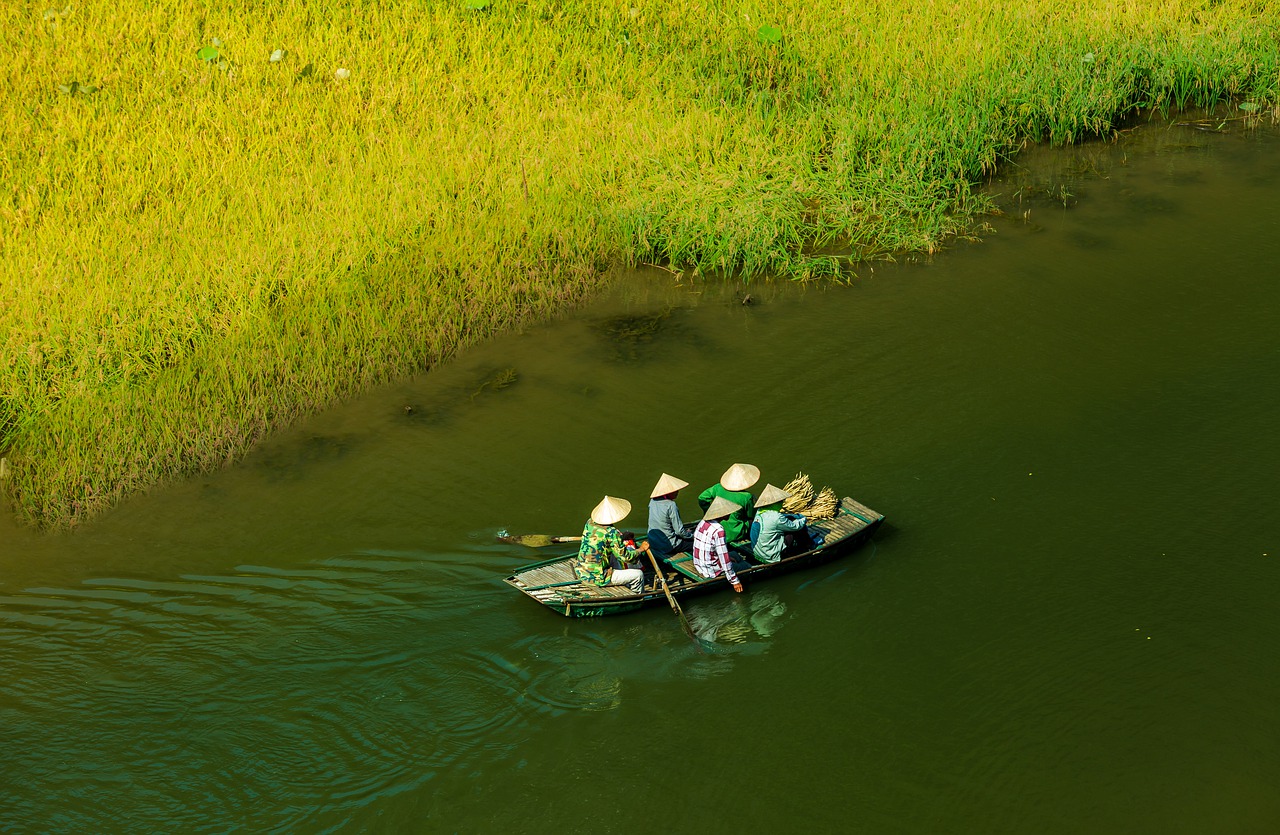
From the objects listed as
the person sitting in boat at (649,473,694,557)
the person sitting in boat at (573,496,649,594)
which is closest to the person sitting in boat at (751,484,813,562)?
the person sitting in boat at (649,473,694,557)

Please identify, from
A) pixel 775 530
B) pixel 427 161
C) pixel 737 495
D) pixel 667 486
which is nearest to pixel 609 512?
pixel 667 486

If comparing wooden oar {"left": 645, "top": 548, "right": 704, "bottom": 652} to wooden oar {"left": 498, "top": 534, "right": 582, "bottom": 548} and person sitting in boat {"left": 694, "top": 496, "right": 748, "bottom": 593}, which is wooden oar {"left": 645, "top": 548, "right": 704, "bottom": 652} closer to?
person sitting in boat {"left": 694, "top": 496, "right": 748, "bottom": 593}

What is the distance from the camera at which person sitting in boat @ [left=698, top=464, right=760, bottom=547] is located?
823 centimetres

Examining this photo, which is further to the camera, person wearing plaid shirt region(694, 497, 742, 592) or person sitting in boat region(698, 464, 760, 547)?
person sitting in boat region(698, 464, 760, 547)

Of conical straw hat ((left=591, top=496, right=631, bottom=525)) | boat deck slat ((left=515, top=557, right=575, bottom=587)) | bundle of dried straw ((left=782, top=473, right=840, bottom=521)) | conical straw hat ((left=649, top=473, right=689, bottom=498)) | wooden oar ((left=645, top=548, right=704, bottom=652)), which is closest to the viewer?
wooden oar ((left=645, top=548, right=704, bottom=652))

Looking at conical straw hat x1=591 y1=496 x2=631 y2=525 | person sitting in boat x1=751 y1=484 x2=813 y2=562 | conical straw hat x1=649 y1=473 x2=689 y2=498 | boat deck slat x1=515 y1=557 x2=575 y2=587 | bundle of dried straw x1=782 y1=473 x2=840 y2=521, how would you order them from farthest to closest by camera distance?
bundle of dried straw x1=782 y1=473 x2=840 y2=521
conical straw hat x1=649 y1=473 x2=689 y2=498
person sitting in boat x1=751 y1=484 x2=813 y2=562
boat deck slat x1=515 y1=557 x2=575 y2=587
conical straw hat x1=591 y1=496 x2=631 y2=525

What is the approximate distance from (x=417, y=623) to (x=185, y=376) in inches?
143

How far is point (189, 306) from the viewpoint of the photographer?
34.5 ft

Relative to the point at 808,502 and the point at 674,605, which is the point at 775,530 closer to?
the point at 808,502

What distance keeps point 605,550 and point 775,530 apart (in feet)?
3.73

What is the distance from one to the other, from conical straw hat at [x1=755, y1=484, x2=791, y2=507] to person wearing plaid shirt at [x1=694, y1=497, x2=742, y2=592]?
1.06 feet

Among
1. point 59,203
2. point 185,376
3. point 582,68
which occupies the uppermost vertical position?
point 582,68

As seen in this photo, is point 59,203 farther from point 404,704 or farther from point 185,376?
point 404,704

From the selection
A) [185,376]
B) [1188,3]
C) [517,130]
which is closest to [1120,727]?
[185,376]
